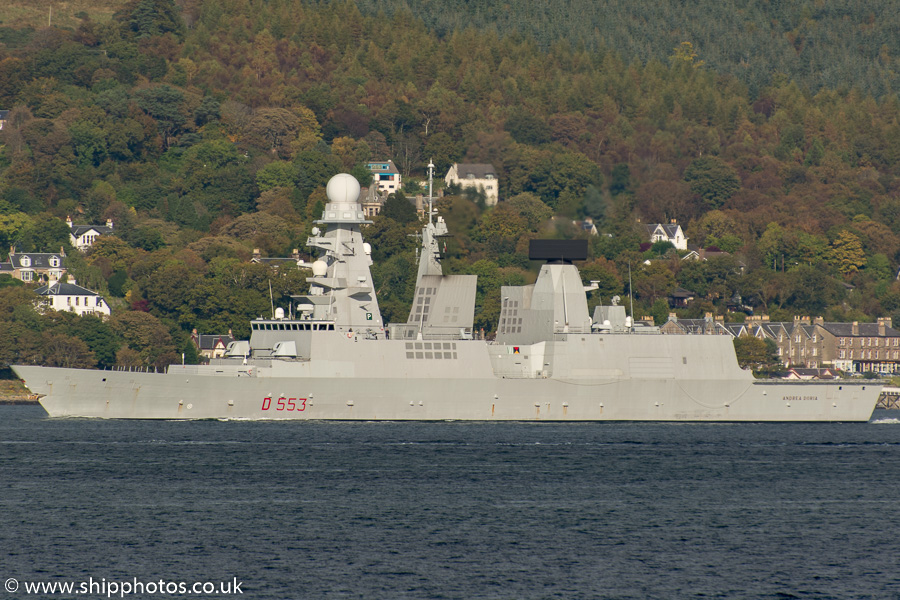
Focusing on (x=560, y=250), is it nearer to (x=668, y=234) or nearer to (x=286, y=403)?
(x=286, y=403)

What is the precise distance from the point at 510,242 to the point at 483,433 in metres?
41.7

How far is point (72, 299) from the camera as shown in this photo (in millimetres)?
78438

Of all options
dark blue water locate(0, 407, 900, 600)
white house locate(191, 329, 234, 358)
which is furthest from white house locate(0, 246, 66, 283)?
dark blue water locate(0, 407, 900, 600)

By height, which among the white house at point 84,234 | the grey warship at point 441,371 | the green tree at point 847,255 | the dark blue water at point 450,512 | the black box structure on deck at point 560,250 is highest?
the green tree at point 847,255

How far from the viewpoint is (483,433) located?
42969mm

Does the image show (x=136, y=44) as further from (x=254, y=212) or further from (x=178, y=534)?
(x=178, y=534)

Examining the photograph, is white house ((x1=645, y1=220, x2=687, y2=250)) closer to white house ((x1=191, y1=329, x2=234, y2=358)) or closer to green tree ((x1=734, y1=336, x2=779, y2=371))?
green tree ((x1=734, y1=336, x2=779, y2=371))

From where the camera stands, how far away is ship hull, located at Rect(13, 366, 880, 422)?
44.3 meters

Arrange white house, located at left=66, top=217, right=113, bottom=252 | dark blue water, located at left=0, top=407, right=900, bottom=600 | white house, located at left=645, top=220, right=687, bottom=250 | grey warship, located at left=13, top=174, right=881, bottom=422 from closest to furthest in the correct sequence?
dark blue water, located at left=0, top=407, right=900, bottom=600
grey warship, located at left=13, top=174, right=881, bottom=422
white house, located at left=66, top=217, right=113, bottom=252
white house, located at left=645, top=220, right=687, bottom=250

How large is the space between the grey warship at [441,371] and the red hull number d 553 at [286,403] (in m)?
0.03

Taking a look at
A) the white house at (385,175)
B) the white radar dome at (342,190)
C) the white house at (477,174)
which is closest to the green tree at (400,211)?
the white house at (477,174)

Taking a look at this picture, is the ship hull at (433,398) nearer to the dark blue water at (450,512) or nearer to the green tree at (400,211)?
the dark blue water at (450,512)

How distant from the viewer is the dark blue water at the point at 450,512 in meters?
23.0

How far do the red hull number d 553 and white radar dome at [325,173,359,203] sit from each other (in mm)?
8084
